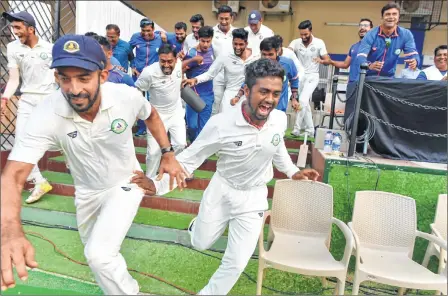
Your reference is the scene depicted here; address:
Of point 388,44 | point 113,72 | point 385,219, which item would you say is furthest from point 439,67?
point 113,72

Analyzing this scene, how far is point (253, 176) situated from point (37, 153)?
4.88 feet

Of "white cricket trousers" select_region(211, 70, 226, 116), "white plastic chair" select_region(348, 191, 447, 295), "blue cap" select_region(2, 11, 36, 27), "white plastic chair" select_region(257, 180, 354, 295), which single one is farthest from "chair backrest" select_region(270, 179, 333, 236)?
"blue cap" select_region(2, 11, 36, 27)

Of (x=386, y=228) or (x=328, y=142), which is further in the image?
(x=328, y=142)

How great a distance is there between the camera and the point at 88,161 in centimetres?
217

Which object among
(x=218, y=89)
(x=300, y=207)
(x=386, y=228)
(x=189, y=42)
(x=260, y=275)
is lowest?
(x=260, y=275)

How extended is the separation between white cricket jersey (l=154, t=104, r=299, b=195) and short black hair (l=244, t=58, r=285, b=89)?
0.25 meters

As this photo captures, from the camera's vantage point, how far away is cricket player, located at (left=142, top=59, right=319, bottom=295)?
2.42 m

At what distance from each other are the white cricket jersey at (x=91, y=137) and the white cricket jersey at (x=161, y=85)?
198 cm

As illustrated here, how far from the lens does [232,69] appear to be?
15.2 feet

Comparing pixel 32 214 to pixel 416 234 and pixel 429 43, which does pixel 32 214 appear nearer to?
pixel 416 234

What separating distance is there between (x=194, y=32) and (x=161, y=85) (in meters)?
2.23

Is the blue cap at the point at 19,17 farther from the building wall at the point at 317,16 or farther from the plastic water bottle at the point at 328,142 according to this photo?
the building wall at the point at 317,16

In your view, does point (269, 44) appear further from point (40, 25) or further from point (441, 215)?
point (40, 25)

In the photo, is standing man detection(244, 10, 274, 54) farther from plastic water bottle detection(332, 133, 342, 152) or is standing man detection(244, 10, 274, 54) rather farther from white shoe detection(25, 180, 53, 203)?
white shoe detection(25, 180, 53, 203)
